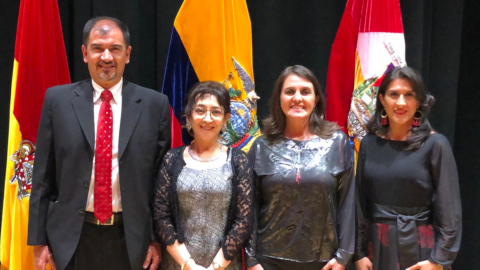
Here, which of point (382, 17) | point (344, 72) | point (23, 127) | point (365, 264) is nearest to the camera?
point (365, 264)

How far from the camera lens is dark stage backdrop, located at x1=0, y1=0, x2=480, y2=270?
310cm

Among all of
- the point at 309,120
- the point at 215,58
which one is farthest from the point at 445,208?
the point at 215,58

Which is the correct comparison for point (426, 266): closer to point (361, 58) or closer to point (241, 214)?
point (241, 214)

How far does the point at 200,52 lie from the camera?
2547 mm

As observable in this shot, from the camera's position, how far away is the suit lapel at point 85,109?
1.90 meters

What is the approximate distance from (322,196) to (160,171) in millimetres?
711

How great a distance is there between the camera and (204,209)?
6.39 ft

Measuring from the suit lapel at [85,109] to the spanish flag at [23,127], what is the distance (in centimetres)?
59

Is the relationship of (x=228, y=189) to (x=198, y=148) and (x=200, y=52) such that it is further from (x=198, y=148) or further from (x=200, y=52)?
(x=200, y=52)

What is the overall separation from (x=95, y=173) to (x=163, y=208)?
32 centimetres

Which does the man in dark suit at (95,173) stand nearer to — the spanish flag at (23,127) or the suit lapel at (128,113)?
the suit lapel at (128,113)

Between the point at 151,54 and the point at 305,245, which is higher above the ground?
the point at 151,54

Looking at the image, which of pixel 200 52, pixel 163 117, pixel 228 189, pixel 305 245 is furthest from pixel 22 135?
pixel 305 245

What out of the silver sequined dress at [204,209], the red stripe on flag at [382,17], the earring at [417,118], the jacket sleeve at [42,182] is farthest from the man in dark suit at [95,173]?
the red stripe on flag at [382,17]
